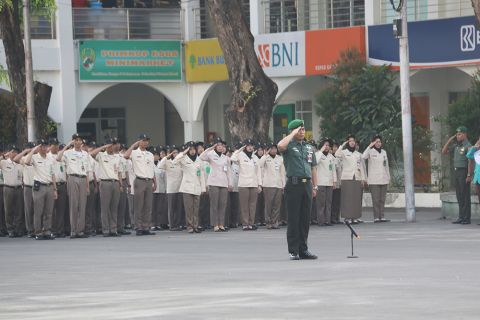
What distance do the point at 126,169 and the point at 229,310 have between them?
46.5 feet

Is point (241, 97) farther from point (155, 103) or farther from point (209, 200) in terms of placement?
point (155, 103)

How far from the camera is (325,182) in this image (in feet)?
88.7

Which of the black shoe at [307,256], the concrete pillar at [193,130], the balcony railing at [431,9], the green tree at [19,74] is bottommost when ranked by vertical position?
the black shoe at [307,256]

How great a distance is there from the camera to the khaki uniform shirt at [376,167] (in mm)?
27656

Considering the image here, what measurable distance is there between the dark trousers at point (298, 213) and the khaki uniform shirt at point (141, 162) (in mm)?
8420

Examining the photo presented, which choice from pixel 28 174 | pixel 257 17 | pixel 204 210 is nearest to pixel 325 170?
pixel 204 210

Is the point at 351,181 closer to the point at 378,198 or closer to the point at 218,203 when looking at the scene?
the point at 378,198

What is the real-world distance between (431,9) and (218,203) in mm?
12209

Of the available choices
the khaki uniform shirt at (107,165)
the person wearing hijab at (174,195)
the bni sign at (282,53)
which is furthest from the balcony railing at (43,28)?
the khaki uniform shirt at (107,165)

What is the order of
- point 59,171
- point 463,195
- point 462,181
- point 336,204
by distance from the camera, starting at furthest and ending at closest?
point 336,204 < point 462,181 < point 463,195 < point 59,171

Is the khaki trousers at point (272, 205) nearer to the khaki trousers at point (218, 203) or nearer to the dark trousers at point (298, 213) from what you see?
the khaki trousers at point (218, 203)

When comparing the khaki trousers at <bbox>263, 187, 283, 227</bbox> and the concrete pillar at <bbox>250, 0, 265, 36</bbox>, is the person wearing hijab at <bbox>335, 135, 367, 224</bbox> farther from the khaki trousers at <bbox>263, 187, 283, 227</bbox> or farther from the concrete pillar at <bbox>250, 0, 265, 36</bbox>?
the concrete pillar at <bbox>250, 0, 265, 36</bbox>

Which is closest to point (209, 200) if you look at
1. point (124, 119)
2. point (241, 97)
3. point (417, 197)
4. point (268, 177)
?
point (268, 177)

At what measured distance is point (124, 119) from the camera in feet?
148
